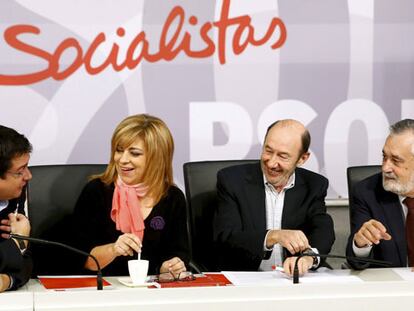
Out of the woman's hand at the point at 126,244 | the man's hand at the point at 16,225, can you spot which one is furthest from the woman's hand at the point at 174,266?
the man's hand at the point at 16,225

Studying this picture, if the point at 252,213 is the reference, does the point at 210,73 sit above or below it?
above

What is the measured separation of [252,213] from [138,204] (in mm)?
502

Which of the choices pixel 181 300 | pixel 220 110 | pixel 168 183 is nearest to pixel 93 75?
pixel 220 110

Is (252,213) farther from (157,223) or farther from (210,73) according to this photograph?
(210,73)

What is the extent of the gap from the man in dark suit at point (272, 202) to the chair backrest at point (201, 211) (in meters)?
0.09

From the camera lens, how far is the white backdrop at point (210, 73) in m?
4.50

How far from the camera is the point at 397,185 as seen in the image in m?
3.74

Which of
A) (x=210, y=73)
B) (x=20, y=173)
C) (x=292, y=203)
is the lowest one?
(x=292, y=203)

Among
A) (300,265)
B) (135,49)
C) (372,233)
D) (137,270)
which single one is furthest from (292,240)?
(135,49)

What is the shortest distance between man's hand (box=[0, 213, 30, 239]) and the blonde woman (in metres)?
0.50

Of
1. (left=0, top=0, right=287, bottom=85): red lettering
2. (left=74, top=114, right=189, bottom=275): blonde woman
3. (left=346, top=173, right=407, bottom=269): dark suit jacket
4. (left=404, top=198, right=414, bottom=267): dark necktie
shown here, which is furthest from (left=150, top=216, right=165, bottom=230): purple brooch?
(left=0, top=0, right=287, bottom=85): red lettering

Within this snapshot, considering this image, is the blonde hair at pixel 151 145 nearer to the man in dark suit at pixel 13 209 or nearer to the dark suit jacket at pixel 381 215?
the man in dark suit at pixel 13 209

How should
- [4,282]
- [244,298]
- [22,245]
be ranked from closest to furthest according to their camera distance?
[244,298] → [4,282] → [22,245]

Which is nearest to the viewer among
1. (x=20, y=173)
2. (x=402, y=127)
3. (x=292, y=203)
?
(x=20, y=173)
